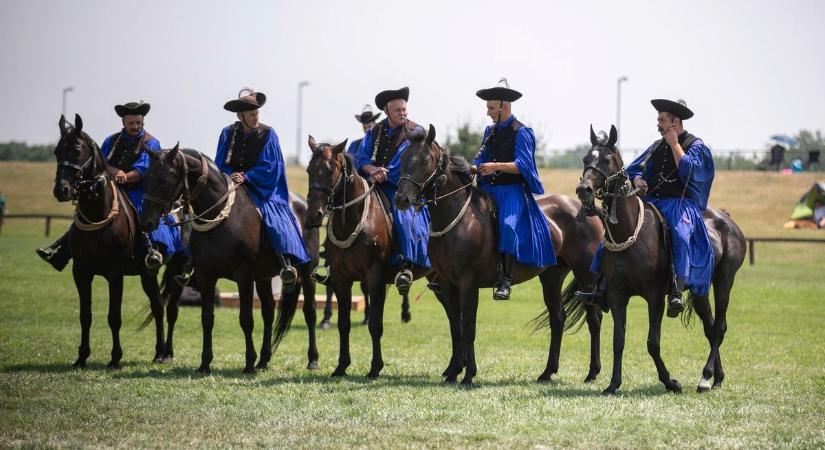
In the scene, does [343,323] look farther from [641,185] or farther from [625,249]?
[641,185]

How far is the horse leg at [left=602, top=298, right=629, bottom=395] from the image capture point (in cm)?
1114

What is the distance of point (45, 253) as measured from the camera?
45.1ft

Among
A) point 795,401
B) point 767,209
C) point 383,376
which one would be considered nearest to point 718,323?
point 795,401

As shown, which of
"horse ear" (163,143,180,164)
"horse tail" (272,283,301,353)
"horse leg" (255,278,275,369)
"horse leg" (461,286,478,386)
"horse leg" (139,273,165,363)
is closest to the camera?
"horse leg" (461,286,478,386)

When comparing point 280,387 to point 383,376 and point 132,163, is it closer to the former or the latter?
point 383,376

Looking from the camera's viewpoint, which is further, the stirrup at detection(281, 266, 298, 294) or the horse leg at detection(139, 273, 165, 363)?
the horse leg at detection(139, 273, 165, 363)

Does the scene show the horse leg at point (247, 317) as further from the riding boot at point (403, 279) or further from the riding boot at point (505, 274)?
the riding boot at point (505, 274)

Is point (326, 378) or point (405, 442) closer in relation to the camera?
point (405, 442)

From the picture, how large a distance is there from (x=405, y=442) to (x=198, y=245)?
5010 millimetres

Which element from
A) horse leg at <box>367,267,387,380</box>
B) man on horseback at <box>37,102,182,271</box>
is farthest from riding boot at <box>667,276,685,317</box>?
man on horseback at <box>37,102,182,271</box>

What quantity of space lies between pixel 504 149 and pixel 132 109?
15.7 ft

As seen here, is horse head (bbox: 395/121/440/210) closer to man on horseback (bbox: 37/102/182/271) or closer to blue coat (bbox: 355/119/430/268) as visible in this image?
blue coat (bbox: 355/119/430/268)

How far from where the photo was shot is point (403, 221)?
1268cm

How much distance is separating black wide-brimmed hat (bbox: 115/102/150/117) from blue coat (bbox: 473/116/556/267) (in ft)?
15.0
